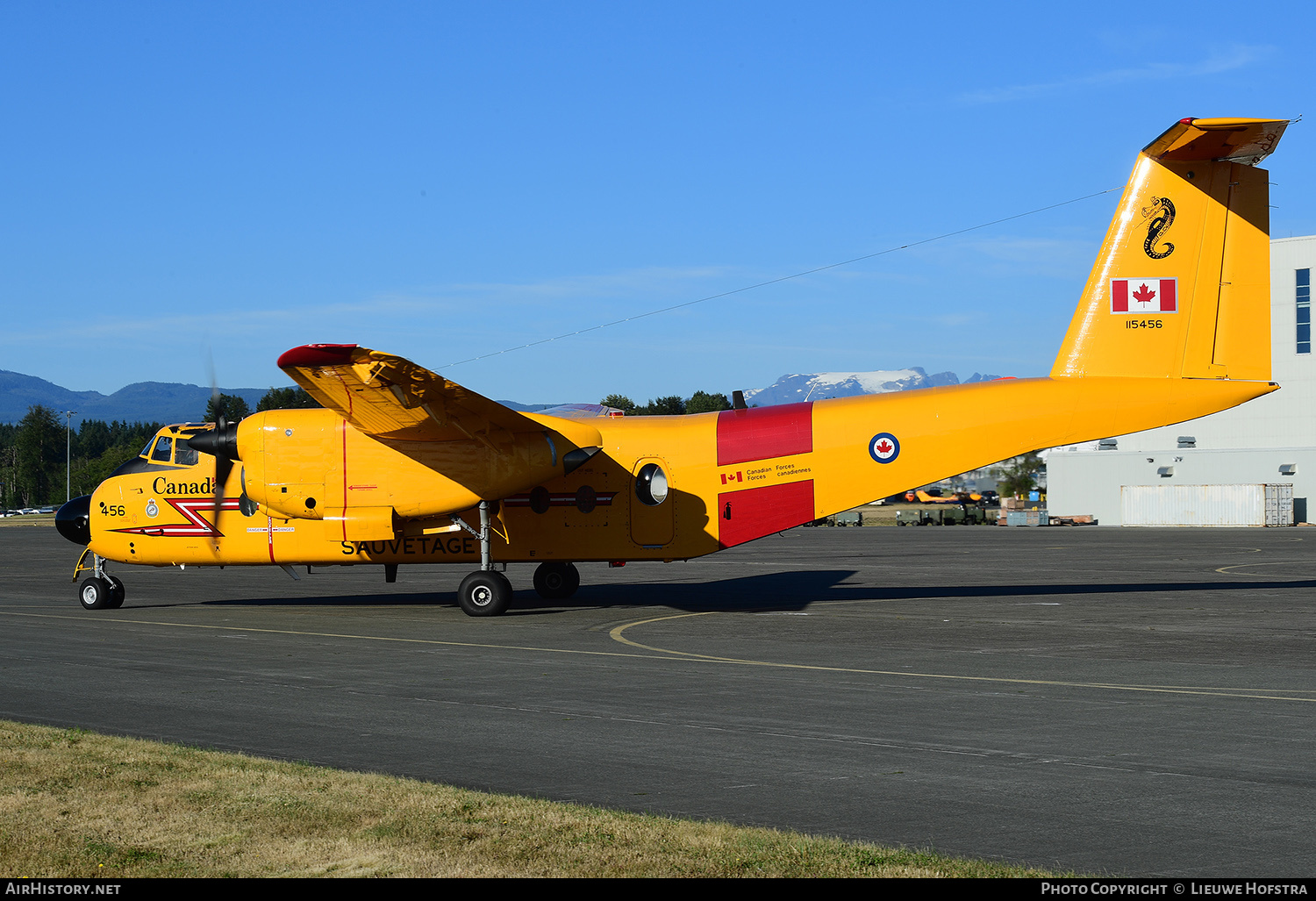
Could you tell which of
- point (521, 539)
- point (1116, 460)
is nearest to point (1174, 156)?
point (521, 539)

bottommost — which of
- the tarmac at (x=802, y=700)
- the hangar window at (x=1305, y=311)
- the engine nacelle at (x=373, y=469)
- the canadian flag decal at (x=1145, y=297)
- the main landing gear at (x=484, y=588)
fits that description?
the tarmac at (x=802, y=700)

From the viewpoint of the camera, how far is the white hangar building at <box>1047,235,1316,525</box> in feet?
250

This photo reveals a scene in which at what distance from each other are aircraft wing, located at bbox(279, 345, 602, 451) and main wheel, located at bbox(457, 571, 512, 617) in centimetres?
253

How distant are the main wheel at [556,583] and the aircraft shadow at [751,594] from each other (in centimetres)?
26

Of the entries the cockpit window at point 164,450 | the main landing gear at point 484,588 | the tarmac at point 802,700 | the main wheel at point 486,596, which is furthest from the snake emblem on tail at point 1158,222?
the cockpit window at point 164,450

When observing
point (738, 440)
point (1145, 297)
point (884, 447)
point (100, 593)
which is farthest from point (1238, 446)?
point (100, 593)

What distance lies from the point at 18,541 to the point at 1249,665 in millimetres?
68147

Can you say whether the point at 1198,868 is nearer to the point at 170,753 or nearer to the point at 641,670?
the point at 170,753

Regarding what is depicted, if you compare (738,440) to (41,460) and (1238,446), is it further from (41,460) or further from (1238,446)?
(41,460)

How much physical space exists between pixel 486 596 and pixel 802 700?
1043 centimetres

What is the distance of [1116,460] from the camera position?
78.4 m

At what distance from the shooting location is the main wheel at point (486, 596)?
856 inches

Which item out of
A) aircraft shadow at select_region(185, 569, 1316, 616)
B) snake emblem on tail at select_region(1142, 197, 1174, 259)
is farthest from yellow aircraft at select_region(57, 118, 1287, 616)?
aircraft shadow at select_region(185, 569, 1316, 616)

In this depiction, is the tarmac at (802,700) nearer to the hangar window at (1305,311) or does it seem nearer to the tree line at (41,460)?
the hangar window at (1305,311)
